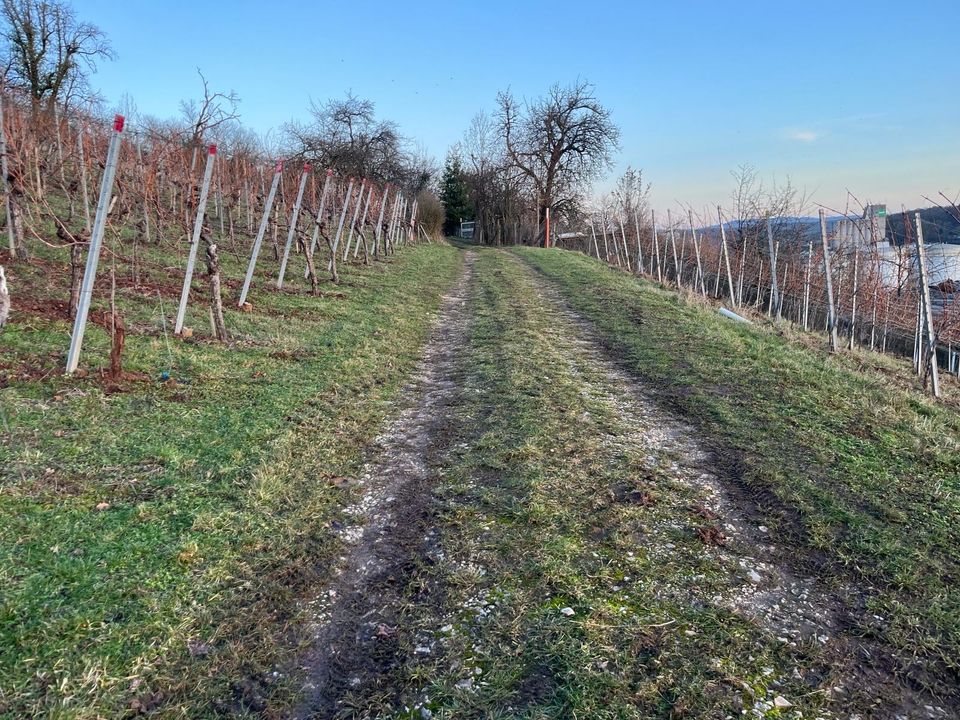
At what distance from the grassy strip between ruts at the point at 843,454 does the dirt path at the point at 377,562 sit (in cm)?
222

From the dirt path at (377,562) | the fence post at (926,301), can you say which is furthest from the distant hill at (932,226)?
the dirt path at (377,562)

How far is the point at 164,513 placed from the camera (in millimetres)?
3350

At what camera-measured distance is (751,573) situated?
299cm

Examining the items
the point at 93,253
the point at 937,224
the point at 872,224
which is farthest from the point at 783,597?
the point at 872,224

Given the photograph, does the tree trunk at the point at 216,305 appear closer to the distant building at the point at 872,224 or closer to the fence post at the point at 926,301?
the fence post at the point at 926,301

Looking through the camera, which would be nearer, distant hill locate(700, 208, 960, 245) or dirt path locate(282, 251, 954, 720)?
dirt path locate(282, 251, 954, 720)

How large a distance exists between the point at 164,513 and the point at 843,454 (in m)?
4.85

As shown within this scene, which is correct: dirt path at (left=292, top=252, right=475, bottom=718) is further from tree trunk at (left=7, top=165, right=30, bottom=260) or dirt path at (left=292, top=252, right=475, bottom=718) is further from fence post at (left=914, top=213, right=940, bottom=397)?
tree trunk at (left=7, top=165, right=30, bottom=260)

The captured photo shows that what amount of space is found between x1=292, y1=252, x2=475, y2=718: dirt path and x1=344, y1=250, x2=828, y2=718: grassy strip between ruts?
0.31 ft

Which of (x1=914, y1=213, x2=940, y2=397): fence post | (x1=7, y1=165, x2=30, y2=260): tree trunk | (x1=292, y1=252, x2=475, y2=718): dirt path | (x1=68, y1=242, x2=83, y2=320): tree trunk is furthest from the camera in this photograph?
(x1=7, y1=165, x2=30, y2=260): tree trunk

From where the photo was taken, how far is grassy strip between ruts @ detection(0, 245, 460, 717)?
7.47 feet

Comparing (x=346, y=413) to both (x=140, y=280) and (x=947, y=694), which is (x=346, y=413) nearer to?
(x=947, y=694)

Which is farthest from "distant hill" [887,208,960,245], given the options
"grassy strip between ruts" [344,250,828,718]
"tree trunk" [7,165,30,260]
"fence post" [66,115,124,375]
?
"tree trunk" [7,165,30,260]

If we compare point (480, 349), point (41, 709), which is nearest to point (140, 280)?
point (480, 349)
